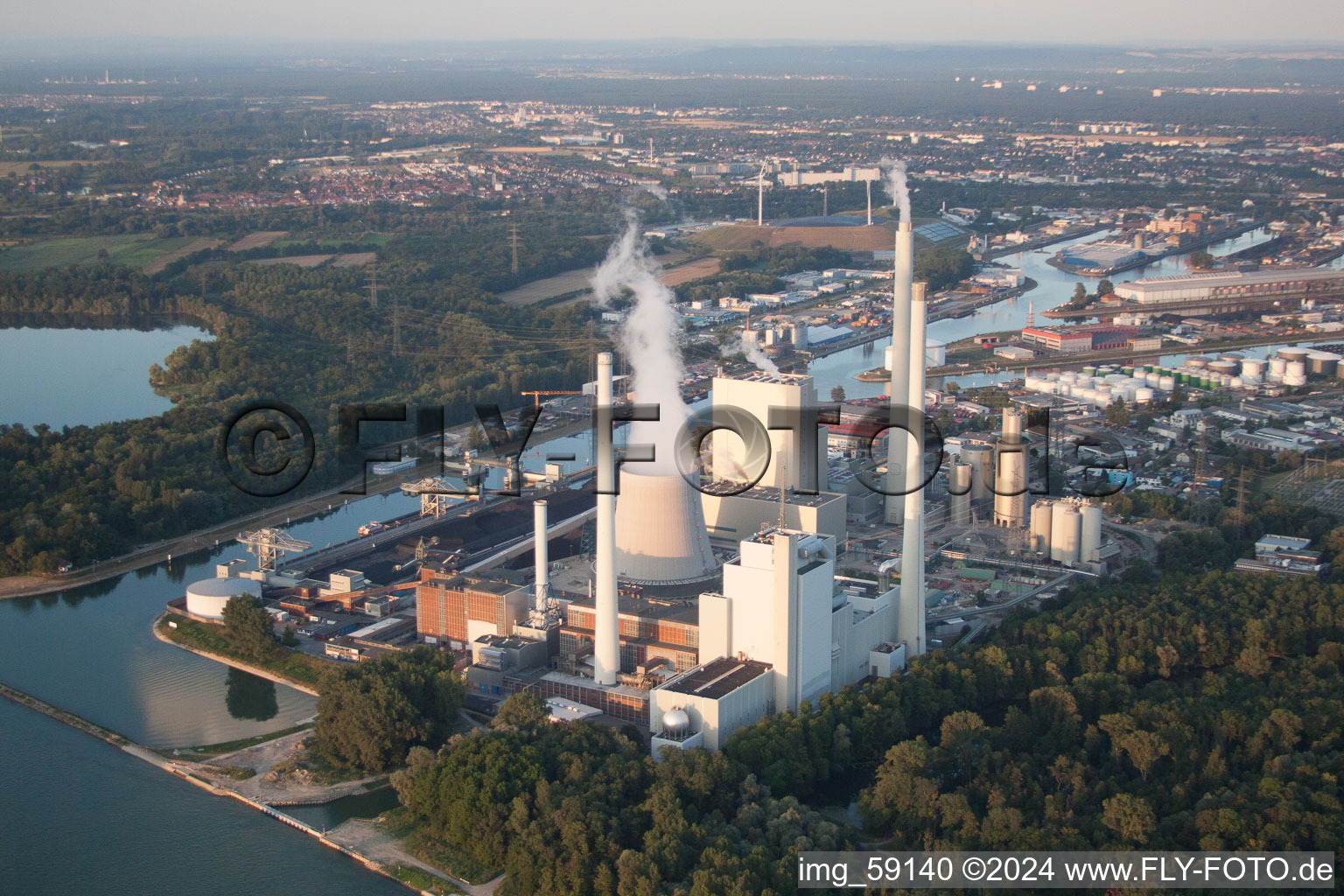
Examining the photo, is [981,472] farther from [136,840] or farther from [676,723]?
[136,840]

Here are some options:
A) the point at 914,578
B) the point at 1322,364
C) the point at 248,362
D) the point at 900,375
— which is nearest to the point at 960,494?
the point at 900,375

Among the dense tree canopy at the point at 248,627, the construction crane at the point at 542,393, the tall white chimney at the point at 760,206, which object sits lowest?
the dense tree canopy at the point at 248,627

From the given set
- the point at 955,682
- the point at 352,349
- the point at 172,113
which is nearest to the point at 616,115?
the point at 172,113

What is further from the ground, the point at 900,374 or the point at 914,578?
the point at 900,374

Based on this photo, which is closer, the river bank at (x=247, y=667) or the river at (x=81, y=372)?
the river bank at (x=247, y=667)

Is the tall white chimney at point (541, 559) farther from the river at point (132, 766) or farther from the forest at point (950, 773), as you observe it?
the river at point (132, 766)

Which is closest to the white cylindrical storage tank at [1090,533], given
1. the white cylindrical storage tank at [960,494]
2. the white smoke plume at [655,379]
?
the white cylindrical storage tank at [960,494]

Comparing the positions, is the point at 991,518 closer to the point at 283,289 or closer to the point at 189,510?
the point at 189,510
